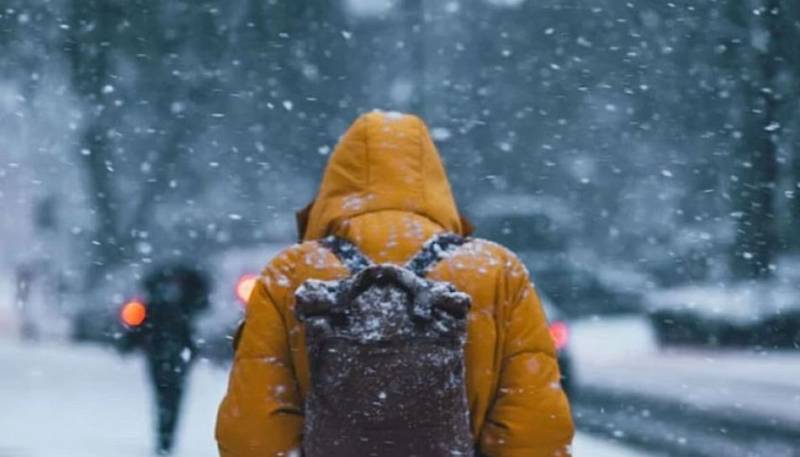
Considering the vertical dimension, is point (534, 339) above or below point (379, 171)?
below

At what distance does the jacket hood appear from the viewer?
3.53 meters

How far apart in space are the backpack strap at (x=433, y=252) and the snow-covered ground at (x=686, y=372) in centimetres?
945

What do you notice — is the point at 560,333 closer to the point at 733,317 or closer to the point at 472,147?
the point at 733,317

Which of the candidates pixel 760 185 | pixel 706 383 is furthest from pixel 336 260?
pixel 760 185

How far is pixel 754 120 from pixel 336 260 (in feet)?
67.1

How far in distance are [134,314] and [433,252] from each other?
6.27 metres

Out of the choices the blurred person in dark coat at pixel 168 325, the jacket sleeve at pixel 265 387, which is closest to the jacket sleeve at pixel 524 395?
the jacket sleeve at pixel 265 387

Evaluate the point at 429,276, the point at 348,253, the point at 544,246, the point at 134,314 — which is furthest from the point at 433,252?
the point at 544,246

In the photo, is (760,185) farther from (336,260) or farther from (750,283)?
(336,260)

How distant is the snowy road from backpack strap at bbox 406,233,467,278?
6.88 meters

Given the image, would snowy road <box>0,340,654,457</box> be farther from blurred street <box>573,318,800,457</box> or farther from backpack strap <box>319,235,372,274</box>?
backpack strap <box>319,235,372,274</box>

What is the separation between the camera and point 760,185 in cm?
2280

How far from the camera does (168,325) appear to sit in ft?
30.6

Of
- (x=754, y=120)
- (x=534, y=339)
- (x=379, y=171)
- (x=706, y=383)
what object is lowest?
(x=706, y=383)
